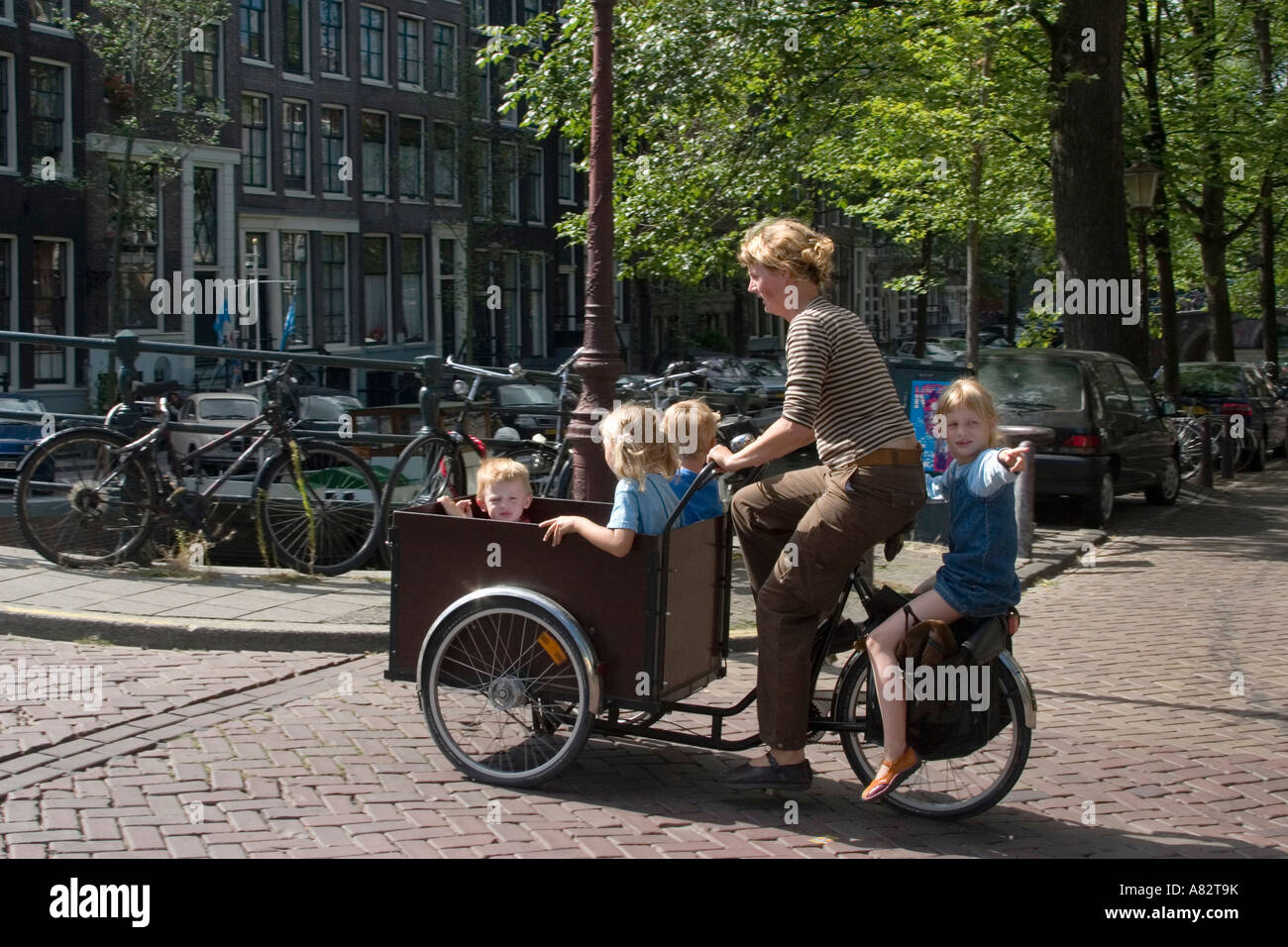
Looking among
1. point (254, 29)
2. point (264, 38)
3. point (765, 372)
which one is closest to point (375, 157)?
point (264, 38)

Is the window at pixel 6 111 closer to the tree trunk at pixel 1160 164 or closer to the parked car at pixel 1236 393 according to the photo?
the tree trunk at pixel 1160 164

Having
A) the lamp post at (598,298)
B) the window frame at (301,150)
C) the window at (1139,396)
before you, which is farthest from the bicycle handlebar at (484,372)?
the window frame at (301,150)

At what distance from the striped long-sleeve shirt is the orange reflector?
3.48ft

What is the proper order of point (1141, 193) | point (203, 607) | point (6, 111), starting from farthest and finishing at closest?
point (6, 111) → point (1141, 193) → point (203, 607)

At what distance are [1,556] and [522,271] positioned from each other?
36735 mm

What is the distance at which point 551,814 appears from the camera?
15.1ft

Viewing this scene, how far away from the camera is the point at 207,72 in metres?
32.8

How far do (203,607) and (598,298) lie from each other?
2.67m

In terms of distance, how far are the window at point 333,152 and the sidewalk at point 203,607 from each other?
29.5 metres

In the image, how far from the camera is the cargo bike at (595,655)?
4.61 metres

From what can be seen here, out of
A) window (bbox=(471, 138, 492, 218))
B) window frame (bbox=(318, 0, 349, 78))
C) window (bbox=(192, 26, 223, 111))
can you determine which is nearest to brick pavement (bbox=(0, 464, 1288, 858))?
window (bbox=(192, 26, 223, 111))

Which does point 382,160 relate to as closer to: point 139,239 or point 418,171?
point 418,171

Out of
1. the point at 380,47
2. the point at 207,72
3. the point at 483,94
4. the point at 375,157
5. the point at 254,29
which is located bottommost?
the point at 375,157

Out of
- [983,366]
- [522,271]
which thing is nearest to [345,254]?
[522,271]
